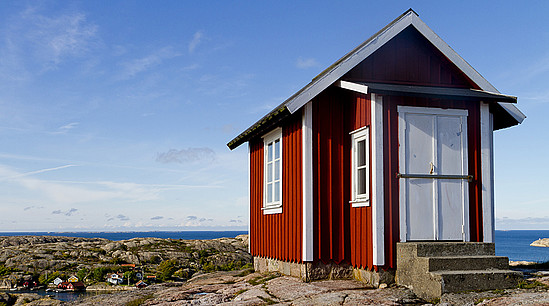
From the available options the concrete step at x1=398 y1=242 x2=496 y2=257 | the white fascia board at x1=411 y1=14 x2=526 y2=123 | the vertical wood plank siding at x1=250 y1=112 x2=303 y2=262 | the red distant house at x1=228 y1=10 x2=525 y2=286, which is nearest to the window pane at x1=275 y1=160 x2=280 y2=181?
the vertical wood plank siding at x1=250 y1=112 x2=303 y2=262

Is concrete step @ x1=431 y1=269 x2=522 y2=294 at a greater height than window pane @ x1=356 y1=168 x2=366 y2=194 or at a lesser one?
lesser

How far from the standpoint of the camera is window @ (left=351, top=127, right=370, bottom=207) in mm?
10578

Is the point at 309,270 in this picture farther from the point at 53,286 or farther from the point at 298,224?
the point at 53,286

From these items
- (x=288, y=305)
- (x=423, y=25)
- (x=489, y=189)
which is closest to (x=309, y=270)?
(x=288, y=305)

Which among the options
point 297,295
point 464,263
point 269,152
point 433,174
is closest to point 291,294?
point 297,295

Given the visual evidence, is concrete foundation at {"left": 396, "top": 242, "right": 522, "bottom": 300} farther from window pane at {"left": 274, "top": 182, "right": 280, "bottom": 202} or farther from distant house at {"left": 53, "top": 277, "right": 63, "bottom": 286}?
distant house at {"left": 53, "top": 277, "right": 63, "bottom": 286}

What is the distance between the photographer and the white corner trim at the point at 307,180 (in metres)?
10.9

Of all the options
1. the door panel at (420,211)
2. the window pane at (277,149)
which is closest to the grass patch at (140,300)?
the window pane at (277,149)

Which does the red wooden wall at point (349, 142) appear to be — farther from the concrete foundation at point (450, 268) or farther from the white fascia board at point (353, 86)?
the concrete foundation at point (450, 268)

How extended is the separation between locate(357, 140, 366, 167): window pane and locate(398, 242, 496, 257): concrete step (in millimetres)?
1788

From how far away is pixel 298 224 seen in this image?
445 inches

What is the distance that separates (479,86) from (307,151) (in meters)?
3.77

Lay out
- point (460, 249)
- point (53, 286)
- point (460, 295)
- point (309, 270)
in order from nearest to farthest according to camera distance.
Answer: point (460, 295) → point (460, 249) → point (309, 270) → point (53, 286)

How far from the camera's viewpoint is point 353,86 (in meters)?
10.5
